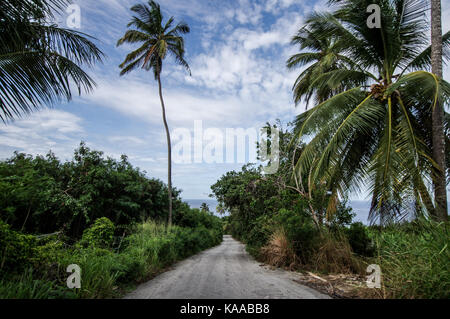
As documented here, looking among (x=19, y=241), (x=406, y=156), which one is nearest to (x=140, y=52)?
(x=19, y=241)

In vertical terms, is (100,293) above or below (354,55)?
below

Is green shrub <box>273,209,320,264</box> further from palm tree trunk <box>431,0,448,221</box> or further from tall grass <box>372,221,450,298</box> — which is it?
Result: tall grass <box>372,221,450,298</box>

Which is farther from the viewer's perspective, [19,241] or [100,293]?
[100,293]

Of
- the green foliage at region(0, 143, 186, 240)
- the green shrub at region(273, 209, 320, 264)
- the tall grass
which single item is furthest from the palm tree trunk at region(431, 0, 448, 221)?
the green foliage at region(0, 143, 186, 240)

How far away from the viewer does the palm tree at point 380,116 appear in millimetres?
5301

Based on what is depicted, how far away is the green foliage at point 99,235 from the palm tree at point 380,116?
19.7 feet

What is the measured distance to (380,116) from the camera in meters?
6.71

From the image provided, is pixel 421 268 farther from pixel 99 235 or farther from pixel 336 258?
pixel 99 235

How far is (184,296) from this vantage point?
14.4ft
